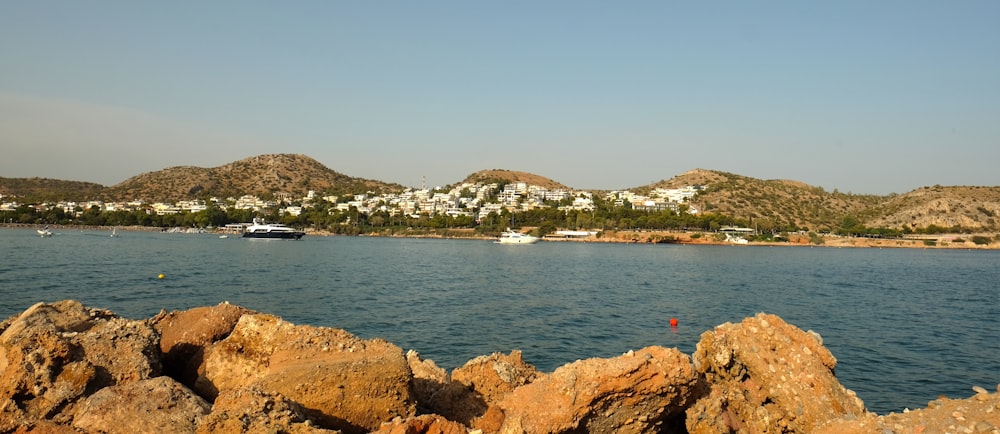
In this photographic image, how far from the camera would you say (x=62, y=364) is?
569 cm

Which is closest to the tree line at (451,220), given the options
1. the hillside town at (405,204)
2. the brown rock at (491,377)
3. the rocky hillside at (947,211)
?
the hillside town at (405,204)

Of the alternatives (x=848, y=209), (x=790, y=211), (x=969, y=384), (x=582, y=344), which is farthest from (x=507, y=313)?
(x=848, y=209)

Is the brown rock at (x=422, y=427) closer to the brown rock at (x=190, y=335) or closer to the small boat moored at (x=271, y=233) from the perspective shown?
the brown rock at (x=190, y=335)

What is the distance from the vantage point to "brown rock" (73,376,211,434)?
4816 millimetres

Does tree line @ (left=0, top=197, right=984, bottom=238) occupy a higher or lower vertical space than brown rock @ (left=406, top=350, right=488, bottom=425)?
higher

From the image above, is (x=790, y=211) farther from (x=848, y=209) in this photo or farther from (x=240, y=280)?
(x=240, y=280)

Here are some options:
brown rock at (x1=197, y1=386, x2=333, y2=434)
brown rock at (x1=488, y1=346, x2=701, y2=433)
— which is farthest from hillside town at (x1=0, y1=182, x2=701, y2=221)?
brown rock at (x1=197, y1=386, x2=333, y2=434)

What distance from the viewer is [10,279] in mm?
31391

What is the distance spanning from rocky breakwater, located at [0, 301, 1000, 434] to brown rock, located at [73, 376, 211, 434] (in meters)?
0.01

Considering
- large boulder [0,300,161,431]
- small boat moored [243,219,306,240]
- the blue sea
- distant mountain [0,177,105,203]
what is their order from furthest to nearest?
distant mountain [0,177,105,203] → small boat moored [243,219,306,240] → the blue sea → large boulder [0,300,161,431]

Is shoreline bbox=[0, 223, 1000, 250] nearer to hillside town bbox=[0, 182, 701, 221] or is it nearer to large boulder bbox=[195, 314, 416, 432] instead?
hillside town bbox=[0, 182, 701, 221]

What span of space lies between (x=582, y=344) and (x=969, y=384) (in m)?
9.24

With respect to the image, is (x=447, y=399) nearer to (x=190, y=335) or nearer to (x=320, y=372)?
(x=320, y=372)

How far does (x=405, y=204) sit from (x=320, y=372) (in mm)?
176750
